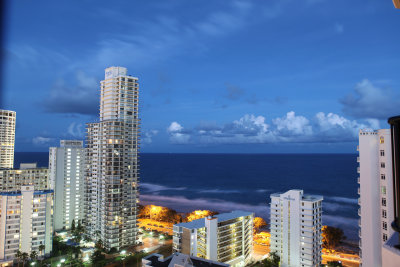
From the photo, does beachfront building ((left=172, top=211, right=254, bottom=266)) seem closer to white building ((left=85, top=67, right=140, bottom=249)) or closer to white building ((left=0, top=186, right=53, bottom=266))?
white building ((left=85, top=67, right=140, bottom=249))

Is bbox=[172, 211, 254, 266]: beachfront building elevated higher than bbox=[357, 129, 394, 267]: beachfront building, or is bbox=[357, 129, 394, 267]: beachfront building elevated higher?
bbox=[357, 129, 394, 267]: beachfront building

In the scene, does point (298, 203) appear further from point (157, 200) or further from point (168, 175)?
point (168, 175)

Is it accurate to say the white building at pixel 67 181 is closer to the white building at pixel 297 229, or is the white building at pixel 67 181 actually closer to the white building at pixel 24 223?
the white building at pixel 24 223

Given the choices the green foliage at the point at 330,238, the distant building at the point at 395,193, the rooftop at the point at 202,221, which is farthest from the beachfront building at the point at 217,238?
the distant building at the point at 395,193

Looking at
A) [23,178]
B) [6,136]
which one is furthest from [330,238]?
[6,136]

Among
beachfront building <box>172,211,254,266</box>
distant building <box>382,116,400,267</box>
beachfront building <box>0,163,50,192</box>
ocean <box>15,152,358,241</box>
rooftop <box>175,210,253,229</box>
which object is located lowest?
ocean <box>15,152,358,241</box>

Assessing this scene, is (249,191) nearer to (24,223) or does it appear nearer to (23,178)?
(23,178)

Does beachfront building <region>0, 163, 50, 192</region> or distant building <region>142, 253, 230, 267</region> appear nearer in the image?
distant building <region>142, 253, 230, 267</region>

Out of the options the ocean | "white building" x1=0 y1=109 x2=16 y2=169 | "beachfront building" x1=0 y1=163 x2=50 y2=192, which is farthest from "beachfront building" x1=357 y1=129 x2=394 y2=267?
"white building" x1=0 y1=109 x2=16 y2=169
